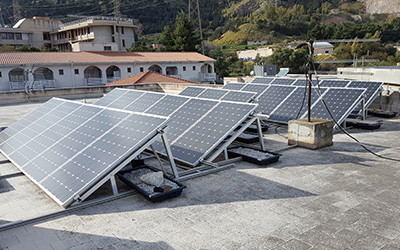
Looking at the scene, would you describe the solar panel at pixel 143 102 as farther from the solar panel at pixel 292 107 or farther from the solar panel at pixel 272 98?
the solar panel at pixel 292 107

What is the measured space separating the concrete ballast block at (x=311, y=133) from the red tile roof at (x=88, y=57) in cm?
4977

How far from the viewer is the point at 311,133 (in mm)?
14125

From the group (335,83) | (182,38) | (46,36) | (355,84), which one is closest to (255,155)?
(355,84)

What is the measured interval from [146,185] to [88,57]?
187 ft

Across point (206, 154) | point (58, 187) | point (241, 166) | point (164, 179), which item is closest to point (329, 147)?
point (241, 166)

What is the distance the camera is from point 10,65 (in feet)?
168

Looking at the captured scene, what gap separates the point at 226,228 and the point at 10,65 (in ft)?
176

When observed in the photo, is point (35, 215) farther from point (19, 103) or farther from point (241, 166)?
point (19, 103)

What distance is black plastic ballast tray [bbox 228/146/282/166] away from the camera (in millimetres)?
12250

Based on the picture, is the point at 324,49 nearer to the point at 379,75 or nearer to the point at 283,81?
the point at 379,75

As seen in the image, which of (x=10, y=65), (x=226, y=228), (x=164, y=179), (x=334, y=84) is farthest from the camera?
(x=10, y=65)

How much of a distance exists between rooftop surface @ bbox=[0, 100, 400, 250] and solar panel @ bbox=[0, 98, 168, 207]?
0.61 m

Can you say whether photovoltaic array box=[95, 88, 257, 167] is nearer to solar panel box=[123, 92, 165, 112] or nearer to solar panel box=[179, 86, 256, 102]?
solar panel box=[123, 92, 165, 112]

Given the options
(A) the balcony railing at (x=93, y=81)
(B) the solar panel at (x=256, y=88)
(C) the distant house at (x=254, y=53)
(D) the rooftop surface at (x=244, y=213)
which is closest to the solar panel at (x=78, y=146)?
(D) the rooftop surface at (x=244, y=213)
